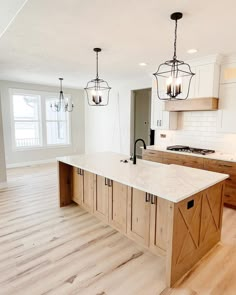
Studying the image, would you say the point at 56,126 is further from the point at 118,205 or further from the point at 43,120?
the point at 118,205

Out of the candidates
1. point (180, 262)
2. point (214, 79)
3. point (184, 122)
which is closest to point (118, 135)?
point (184, 122)

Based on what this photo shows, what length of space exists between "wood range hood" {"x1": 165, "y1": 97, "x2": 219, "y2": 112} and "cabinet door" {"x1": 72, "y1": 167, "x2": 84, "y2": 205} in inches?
94.1

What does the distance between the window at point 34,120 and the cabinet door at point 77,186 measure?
392cm

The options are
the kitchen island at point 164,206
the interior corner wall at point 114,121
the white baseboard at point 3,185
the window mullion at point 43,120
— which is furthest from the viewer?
the window mullion at point 43,120

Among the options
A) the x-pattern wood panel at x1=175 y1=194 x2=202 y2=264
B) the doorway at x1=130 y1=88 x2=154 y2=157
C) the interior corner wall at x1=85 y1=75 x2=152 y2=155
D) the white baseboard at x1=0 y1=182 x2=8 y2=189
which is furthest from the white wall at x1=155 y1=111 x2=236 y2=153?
the white baseboard at x1=0 y1=182 x2=8 y2=189

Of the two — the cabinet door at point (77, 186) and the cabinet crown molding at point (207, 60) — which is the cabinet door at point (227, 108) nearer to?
the cabinet crown molding at point (207, 60)

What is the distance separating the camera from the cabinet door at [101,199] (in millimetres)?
2871

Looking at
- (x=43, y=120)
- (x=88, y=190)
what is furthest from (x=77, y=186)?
(x=43, y=120)

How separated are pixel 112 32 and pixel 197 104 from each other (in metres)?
2.14

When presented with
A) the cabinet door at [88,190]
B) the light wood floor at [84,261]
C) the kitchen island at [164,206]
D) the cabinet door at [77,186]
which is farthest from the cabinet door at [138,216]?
the cabinet door at [77,186]

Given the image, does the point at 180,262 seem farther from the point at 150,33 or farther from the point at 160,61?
the point at 160,61

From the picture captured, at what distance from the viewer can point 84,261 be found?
2.26 m

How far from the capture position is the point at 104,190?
114 inches

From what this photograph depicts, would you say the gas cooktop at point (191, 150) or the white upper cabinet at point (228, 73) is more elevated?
the white upper cabinet at point (228, 73)
